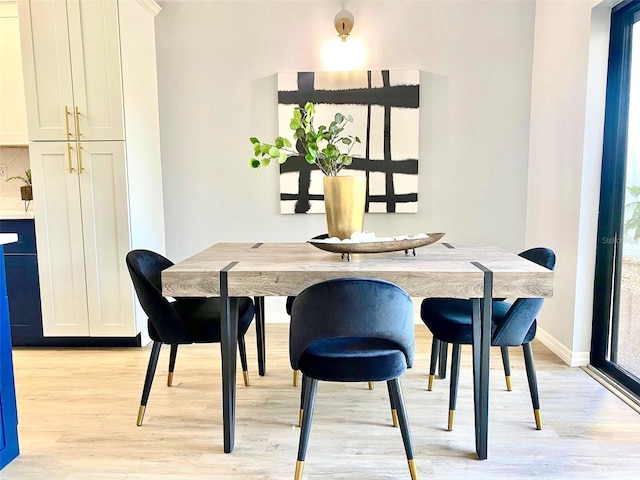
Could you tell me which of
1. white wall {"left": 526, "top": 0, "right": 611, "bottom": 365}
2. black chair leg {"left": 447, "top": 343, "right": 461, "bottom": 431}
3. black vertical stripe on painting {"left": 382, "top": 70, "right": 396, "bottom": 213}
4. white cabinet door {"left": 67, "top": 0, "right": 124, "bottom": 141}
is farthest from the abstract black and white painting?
black chair leg {"left": 447, "top": 343, "right": 461, "bottom": 431}

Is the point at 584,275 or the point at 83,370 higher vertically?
the point at 584,275

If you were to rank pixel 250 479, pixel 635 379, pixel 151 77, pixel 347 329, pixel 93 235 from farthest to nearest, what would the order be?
pixel 151 77
pixel 93 235
pixel 635 379
pixel 250 479
pixel 347 329

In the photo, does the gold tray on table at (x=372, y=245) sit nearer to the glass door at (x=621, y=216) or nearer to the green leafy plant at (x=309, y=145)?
the green leafy plant at (x=309, y=145)

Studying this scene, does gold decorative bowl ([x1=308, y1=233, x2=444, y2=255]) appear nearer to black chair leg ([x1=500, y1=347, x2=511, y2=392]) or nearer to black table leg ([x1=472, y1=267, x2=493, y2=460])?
black table leg ([x1=472, y1=267, x2=493, y2=460])

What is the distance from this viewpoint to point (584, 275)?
8.59 ft

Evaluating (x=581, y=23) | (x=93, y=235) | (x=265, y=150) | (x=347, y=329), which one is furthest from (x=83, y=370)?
(x=581, y=23)

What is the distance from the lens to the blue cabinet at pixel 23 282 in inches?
116

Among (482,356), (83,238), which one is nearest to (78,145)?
(83,238)

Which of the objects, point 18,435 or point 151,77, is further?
point 151,77

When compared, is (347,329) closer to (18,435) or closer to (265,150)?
(265,150)

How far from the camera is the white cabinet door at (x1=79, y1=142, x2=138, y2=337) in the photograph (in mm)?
2861

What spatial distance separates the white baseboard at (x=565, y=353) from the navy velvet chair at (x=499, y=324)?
2.37ft

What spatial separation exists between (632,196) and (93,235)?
10.5 feet

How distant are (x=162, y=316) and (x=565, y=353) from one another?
2.37 m
